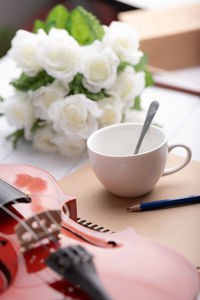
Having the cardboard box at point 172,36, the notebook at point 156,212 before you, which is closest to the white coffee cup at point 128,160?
the notebook at point 156,212

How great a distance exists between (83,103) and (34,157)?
0.16 meters

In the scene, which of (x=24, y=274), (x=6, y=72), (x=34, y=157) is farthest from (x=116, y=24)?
(x=24, y=274)

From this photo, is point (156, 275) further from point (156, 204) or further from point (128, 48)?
point (128, 48)

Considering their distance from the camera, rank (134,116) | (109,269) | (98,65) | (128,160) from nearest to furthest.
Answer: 1. (109,269)
2. (128,160)
3. (98,65)
4. (134,116)

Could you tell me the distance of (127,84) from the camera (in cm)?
90

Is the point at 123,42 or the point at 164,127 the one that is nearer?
the point at 123,42

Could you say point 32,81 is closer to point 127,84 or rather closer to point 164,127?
point 127,84

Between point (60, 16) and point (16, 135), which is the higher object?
point (60, 16)

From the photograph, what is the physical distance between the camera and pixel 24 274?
1.60ft

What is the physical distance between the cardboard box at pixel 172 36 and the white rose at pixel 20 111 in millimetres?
379

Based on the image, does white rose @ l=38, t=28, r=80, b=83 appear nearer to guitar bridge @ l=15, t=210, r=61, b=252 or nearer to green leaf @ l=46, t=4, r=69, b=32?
green leaf @ l=46, t=4, r=69, b=32

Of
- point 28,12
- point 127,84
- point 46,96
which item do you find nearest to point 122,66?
point 127,84

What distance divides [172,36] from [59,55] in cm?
40

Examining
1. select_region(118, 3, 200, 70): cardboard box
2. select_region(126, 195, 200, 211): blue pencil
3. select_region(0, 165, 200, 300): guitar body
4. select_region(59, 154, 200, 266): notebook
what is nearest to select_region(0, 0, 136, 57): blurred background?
select_region(118, 3, 200, 70): cardboard box
